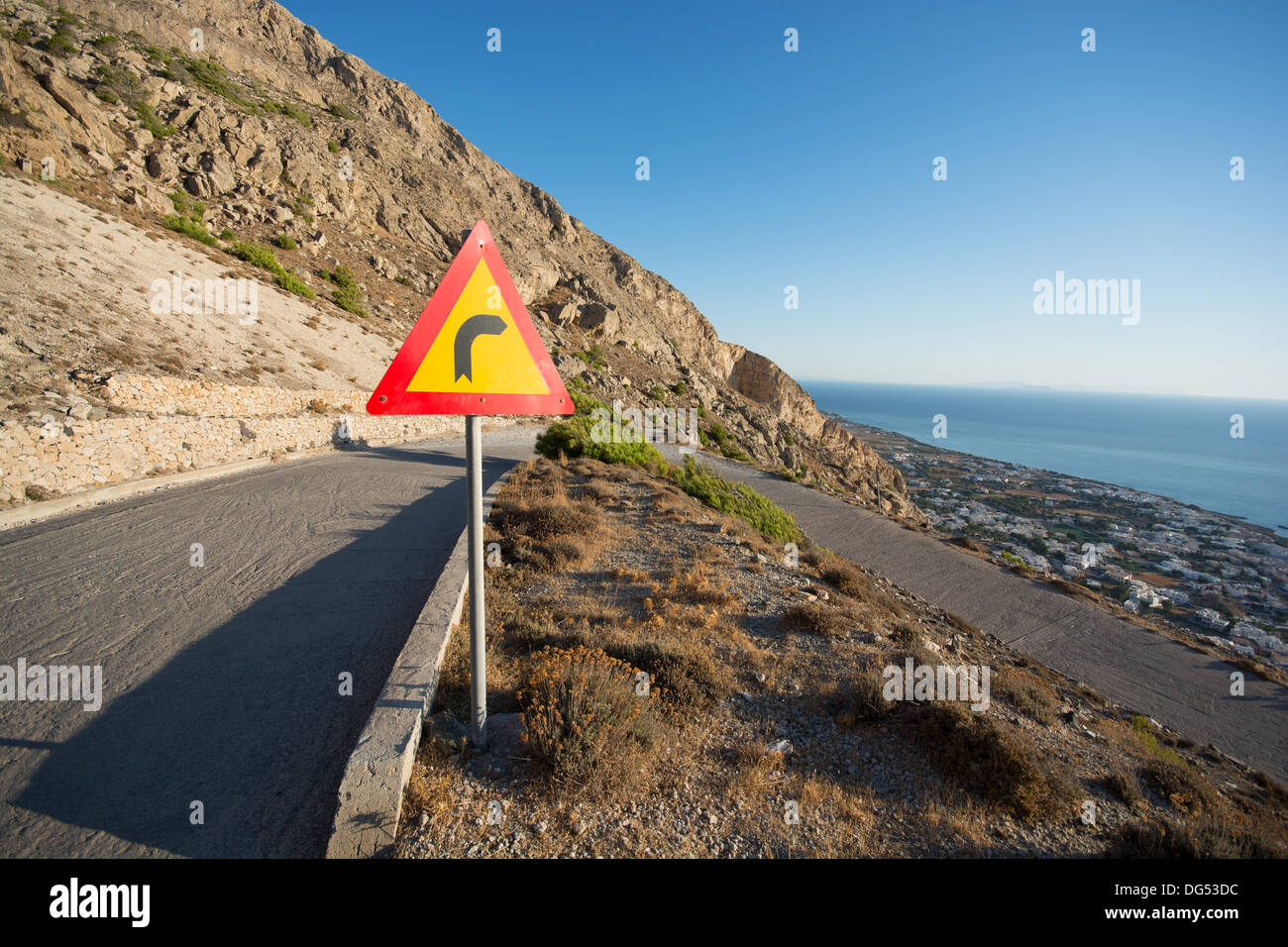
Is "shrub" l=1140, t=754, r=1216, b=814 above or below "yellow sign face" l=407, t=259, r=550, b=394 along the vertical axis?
below

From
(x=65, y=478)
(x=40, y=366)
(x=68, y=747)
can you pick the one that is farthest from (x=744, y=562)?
(x=40, y=366)

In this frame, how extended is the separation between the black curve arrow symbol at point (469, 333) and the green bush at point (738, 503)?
878 centimetres

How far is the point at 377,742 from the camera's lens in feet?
8.35

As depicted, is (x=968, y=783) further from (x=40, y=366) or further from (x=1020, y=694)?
(x=40, y=366)

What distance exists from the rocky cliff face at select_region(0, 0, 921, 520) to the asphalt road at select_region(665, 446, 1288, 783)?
59.9 feet

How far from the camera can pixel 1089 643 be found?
11086 mm

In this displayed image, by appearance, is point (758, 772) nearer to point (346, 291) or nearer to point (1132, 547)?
point (346, 291)

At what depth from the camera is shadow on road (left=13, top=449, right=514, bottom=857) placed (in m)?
2.42

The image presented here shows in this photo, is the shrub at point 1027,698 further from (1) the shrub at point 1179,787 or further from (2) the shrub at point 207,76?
(2) the shrub at point 207,76

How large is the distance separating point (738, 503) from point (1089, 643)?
26.8 feet

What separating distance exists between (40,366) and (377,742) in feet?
37.9

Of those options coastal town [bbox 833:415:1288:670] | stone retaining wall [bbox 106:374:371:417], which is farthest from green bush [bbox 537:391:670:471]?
coastal town [bbox 833:415:1288:670]

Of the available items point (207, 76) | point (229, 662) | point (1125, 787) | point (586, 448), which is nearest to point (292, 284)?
point (586, 448)

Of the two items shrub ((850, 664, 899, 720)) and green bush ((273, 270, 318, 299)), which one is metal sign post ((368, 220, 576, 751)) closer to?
shrub ((850, 664, 899, 720))
